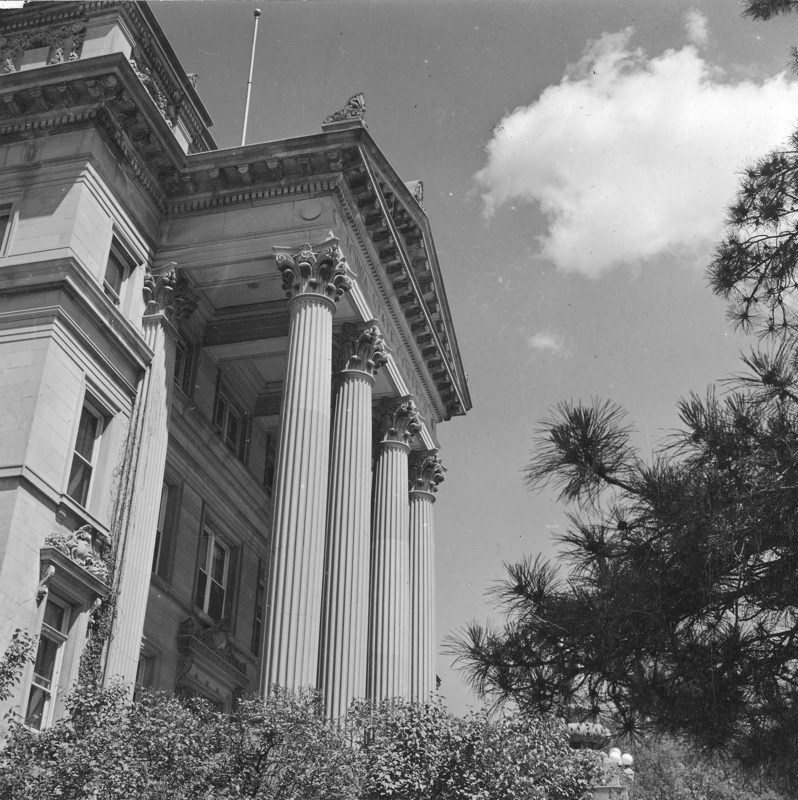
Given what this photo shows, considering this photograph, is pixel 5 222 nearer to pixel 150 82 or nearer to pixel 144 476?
pixel 144 476

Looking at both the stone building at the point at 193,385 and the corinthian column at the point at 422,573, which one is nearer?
the stone building at the point at 193,385

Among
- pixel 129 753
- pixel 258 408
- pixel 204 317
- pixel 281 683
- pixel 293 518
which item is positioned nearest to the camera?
pixel 129 753

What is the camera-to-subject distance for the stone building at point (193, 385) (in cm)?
2214

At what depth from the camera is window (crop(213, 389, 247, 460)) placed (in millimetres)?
32812

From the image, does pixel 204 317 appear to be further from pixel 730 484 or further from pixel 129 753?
pixel 730 484

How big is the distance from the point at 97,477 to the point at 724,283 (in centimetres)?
1605

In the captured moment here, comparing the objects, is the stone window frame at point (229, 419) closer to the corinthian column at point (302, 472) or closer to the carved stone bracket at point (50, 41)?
the corinthian column at point (302, 472)

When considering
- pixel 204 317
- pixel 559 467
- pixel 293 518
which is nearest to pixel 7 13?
pixel 204 317

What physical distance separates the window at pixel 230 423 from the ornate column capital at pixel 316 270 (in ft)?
25.0

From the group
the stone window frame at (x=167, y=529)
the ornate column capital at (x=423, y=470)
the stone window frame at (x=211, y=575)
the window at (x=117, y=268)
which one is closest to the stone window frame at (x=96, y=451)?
the window at (x=117, y=268)

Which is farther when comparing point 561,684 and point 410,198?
point 410,198

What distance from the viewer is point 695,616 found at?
1015cm

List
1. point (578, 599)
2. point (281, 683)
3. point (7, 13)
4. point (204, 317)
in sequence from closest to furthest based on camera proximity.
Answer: point (578, 599), point (281, 683), point (7, 13), point (204, 317)

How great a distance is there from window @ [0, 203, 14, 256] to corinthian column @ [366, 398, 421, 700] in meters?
12.2
